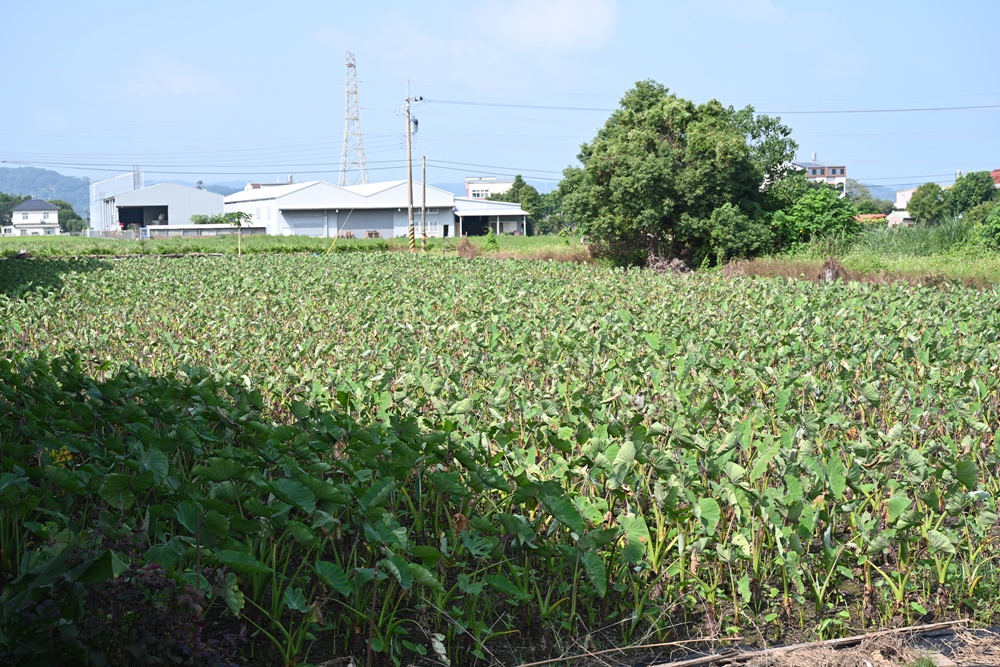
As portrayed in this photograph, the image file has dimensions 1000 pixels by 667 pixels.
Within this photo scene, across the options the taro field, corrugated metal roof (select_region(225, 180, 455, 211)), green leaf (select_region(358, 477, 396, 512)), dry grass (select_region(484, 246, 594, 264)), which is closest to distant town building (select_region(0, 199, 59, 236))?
corrugated metal roof (select_region(225, 180, 455, 211))

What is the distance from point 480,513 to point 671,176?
983 inches

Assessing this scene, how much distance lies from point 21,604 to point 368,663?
3.92 ft

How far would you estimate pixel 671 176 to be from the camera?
92.8ft

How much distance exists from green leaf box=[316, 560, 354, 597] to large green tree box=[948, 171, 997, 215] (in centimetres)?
9105

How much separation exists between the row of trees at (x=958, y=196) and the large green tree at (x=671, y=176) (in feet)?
192

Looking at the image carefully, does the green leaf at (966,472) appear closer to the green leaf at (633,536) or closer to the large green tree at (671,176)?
the green leaf at (633,536)

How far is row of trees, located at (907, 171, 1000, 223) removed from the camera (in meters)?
83.3

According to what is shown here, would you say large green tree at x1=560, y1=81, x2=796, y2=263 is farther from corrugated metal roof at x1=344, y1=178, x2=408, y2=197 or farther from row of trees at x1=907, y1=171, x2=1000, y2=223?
row of trees at x1=907, y1=171, x2=1000, y2=223

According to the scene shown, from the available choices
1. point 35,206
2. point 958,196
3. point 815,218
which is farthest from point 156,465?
point 35,206

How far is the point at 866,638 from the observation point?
3637mm

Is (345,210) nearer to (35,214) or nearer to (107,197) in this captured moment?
(107,197)

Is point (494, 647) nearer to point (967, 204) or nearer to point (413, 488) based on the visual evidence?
point (413, 488)

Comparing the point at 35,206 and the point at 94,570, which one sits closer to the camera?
the point at 94,570

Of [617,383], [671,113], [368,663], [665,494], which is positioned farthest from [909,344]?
[671,113]
